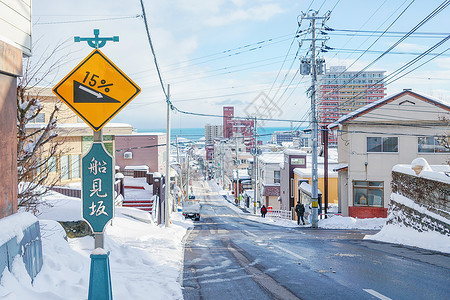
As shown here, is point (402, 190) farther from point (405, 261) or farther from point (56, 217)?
point (56, 217)

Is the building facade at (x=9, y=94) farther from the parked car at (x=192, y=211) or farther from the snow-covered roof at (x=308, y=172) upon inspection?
the snow-covered roof at (x=308, y=172)

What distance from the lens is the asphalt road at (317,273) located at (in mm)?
7762

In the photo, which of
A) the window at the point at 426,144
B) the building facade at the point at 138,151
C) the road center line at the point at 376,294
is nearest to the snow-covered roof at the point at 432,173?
the road center line at the point at 376,294

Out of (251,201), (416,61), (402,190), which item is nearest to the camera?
(416,61)

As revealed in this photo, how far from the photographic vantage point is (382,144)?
3177cm

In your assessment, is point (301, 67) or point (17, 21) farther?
point (301, 67)

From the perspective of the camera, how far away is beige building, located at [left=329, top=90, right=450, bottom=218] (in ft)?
102

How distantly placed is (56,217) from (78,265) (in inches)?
210

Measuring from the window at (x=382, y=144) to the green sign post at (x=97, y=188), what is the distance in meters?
29.2

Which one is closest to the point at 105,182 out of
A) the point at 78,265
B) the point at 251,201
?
the point at 78,265

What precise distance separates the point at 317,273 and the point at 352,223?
59.7 feet

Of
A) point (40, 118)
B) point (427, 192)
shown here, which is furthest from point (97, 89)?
point (40, 118)

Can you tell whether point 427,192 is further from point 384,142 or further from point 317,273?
point 384,142

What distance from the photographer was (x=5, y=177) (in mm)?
6484
